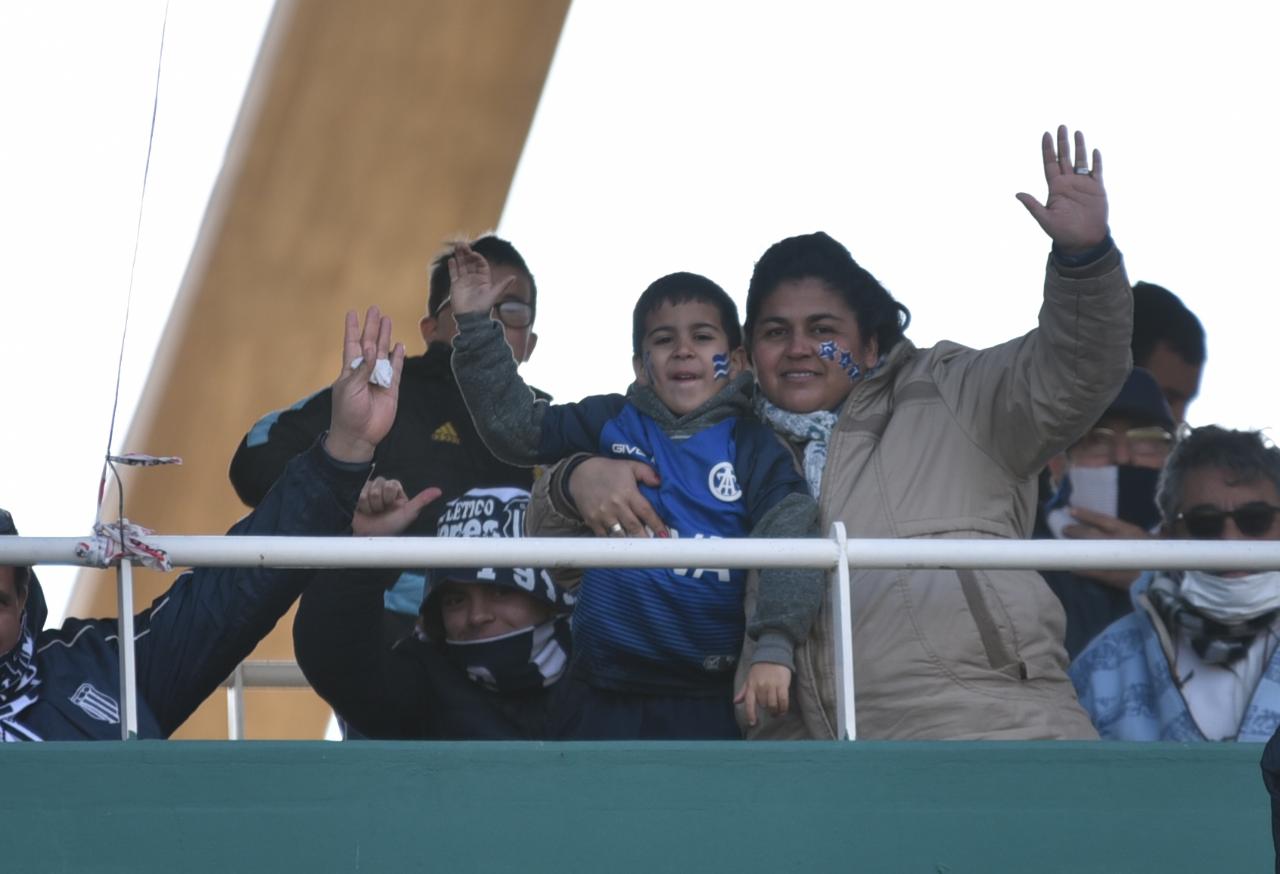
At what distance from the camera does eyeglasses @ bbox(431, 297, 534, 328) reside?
5.64 metres

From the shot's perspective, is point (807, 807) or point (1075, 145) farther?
point (1075, 145)

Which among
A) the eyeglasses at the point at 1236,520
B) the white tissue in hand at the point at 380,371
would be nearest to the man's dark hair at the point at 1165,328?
the eyeglasses at the point at 1236,520

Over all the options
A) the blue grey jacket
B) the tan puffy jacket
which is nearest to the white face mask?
the blue grey jacket

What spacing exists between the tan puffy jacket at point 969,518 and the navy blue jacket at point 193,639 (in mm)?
944

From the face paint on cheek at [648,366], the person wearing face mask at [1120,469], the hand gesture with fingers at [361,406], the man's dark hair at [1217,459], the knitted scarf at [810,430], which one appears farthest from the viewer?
the person wearing face mask at [1120,469]

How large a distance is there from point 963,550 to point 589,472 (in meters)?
0.95

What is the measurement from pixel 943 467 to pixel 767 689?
0.69m

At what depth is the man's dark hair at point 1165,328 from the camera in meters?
6.03

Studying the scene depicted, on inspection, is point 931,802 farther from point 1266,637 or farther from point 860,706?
point 1266,637

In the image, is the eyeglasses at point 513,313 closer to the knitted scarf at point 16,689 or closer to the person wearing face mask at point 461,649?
the person wearing face mask at point 461,649

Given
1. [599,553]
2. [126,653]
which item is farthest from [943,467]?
[126,653]

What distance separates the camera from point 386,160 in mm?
9328

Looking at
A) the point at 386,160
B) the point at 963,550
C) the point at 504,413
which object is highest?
the point at 386,160

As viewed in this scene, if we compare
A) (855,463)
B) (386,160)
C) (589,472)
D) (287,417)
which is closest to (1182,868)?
(855,463)
